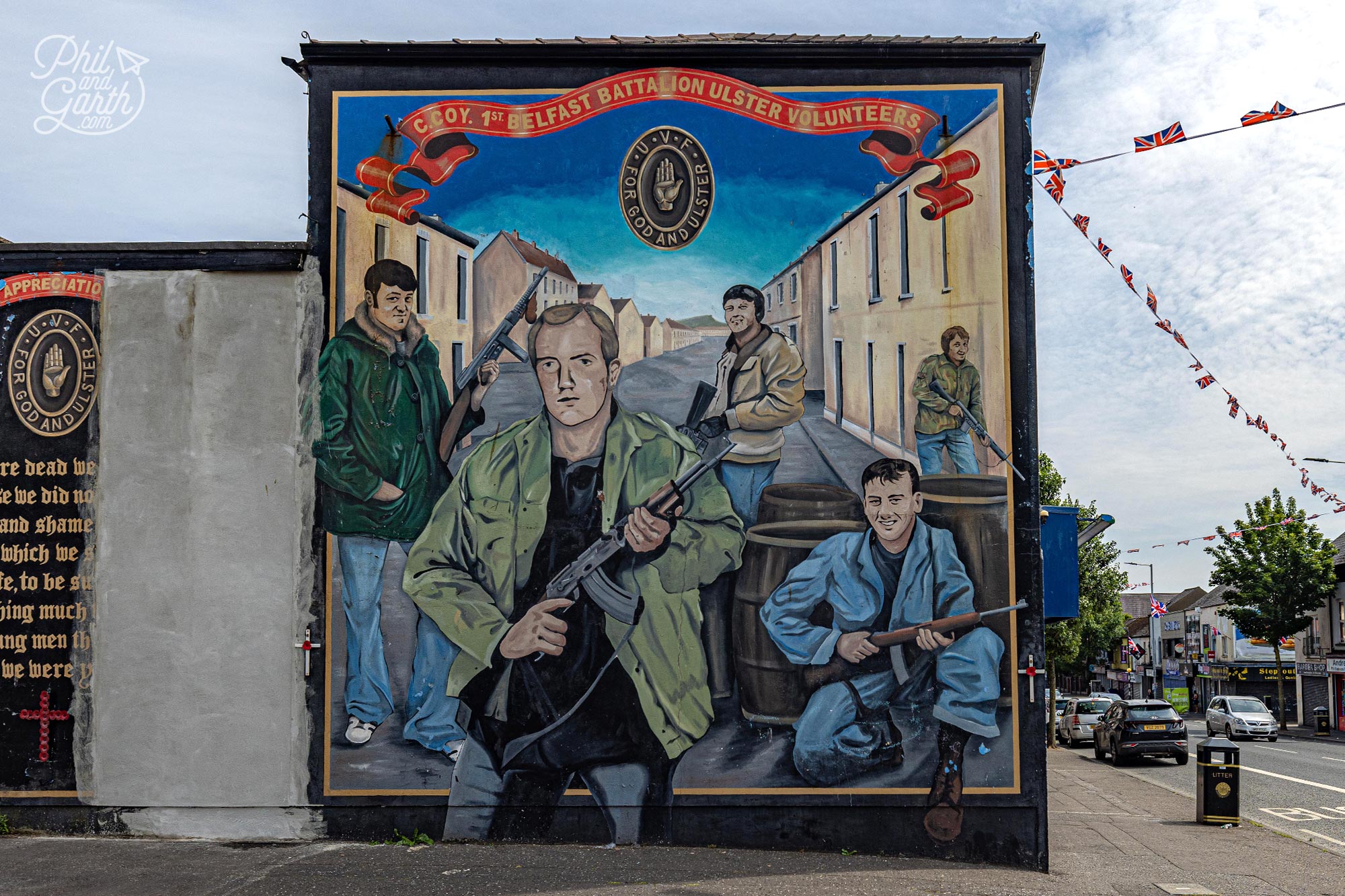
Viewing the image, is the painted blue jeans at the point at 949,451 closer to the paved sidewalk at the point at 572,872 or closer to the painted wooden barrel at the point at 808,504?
the painted wooden barrel at the point at 808,504

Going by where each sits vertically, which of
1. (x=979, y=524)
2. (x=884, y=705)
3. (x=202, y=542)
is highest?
(x=979, y=524)

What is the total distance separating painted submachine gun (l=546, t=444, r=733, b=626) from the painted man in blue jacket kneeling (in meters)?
1.29

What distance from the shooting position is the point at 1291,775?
71.3 ft

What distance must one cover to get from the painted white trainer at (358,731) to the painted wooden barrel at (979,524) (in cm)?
567

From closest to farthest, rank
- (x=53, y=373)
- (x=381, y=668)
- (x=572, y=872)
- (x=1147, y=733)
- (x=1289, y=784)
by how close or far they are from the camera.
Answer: (x=572, y=872), (x=381, y=668), (x=53, y=373), (x=1289, y=784), (x=1147, y=733)

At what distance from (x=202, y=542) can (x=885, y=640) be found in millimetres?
6708

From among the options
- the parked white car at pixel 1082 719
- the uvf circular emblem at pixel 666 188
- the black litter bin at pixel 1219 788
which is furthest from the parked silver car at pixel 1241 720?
the uvf circular emblem at pixel 666 188

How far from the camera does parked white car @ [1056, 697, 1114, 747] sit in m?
30.8

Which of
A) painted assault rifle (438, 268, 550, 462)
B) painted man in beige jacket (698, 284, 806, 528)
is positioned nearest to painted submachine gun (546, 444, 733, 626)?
painted man in beige jacket (698, 284, 806, 528)

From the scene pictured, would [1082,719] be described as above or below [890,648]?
below

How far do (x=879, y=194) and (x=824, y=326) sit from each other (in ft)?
4.68

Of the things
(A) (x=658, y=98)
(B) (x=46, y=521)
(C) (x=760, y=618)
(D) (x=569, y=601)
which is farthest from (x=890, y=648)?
(B) (x=46, y=521)

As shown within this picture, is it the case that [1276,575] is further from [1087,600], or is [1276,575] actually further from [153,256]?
[153,256]

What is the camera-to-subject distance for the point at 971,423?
33.0 ft
